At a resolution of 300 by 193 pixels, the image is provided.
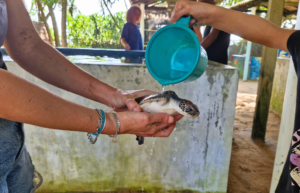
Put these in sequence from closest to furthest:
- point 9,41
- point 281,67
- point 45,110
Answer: point 45,110
point 9,41
point 281,67

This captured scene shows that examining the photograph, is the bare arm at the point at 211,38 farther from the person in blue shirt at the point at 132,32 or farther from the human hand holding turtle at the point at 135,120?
the human hand holding turtle at the point at 135,120

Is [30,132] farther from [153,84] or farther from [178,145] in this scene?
[178,145]

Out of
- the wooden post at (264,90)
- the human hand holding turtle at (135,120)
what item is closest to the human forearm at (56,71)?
the human hand holding turtle at (135,120)

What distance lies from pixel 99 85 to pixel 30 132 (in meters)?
1.15

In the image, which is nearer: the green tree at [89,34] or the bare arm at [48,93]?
the bare arm at [48,93]

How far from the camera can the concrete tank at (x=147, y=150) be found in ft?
6.07

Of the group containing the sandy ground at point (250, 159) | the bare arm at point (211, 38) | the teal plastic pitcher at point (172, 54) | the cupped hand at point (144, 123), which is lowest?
the sandy ground at point (250, 159)

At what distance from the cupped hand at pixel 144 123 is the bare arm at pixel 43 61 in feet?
0.62

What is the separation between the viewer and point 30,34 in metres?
0.99

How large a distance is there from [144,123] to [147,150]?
44.9 inches

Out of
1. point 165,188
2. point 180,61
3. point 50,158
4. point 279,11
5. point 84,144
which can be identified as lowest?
point 165,188

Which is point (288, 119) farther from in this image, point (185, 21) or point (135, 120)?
point (135, 120)

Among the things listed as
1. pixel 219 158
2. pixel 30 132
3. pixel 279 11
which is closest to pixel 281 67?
pixel 279 11

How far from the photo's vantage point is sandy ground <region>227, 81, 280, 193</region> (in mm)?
2342
